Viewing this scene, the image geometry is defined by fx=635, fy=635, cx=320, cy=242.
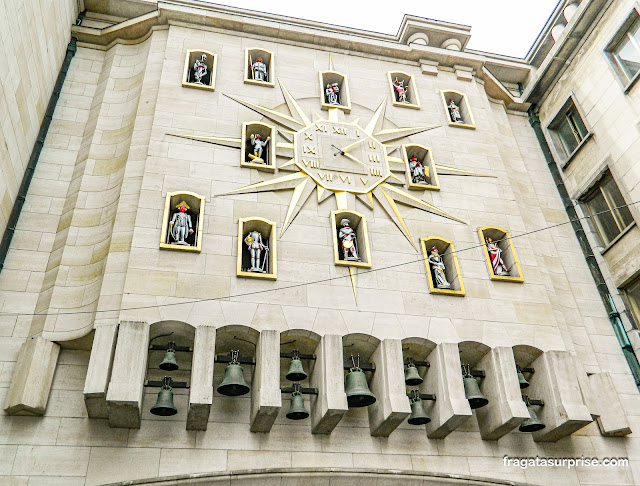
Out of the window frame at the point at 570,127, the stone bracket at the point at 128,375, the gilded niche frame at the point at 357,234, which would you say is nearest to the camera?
the stone bracket at the point at 128,375

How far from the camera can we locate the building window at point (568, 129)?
23.7 m

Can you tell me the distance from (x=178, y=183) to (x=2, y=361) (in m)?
6.37

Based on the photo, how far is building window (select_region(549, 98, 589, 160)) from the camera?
23.7m

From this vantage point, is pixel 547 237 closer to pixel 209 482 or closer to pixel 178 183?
pixel 178 183

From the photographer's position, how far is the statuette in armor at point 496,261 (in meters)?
18.5

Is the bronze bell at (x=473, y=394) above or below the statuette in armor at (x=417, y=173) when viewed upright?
below

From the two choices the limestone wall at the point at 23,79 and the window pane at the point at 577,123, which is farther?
the window pane at the point at 577,123

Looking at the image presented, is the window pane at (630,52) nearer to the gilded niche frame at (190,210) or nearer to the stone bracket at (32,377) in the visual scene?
the gilded niche frame at (190,210)

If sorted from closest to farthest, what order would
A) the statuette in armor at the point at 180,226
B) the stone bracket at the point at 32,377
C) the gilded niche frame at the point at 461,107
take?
1. the stone bracket at the point at 32,377
2. the statuette in armor at the point at 180,226
3. the gilded niche frame at the point at 461,107

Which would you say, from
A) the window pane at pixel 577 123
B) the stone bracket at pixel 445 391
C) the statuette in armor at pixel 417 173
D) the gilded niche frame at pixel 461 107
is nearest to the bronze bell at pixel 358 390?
the stone bracket at pixel 445 391

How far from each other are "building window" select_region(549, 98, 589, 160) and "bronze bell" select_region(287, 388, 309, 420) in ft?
48.6

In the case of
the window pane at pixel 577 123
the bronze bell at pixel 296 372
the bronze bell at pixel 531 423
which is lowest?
the bronze bell at pixel 531 423

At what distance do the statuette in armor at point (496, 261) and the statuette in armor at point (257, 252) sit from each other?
6.66 meters

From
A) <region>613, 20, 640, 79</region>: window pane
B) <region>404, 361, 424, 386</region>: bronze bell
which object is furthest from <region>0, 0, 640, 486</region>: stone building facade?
<region>613, 20, 640, 79</region>: window pane
